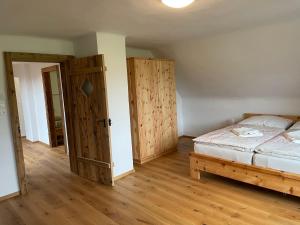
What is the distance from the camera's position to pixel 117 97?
11.7 ft

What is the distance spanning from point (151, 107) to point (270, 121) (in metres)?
2.10

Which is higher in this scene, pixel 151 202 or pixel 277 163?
pixel 277 163

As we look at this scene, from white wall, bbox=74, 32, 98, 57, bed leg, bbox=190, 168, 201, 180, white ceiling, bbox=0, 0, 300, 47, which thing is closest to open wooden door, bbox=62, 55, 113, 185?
white wall, bbox=74, 32, 98, 57

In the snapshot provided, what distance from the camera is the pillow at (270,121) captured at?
3.87 meters

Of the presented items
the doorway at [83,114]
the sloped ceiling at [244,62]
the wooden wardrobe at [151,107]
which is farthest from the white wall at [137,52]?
the doorway at [83,114]

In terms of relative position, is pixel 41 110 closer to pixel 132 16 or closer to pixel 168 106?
pixel 168 106

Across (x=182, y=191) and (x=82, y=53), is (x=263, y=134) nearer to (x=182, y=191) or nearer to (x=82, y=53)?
(x=182, y=191)

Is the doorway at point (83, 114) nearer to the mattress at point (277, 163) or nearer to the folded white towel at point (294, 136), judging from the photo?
the mattress at point (277, 163)

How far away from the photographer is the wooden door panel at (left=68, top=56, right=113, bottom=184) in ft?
10.6

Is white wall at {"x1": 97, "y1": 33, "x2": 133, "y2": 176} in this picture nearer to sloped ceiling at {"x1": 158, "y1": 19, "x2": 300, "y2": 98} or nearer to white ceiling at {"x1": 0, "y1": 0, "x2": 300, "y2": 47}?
white ceiling at {"x1": 0, "y1": 0, "x2": 300, "y2": 47}

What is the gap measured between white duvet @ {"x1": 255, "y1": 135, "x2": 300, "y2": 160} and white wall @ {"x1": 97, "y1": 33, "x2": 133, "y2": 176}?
194 centimetres

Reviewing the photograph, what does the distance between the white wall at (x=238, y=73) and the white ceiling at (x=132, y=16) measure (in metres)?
0.42

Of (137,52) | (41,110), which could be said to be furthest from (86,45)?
(41,110)

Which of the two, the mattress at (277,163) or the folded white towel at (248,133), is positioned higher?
the folded white towel at (248,133)
